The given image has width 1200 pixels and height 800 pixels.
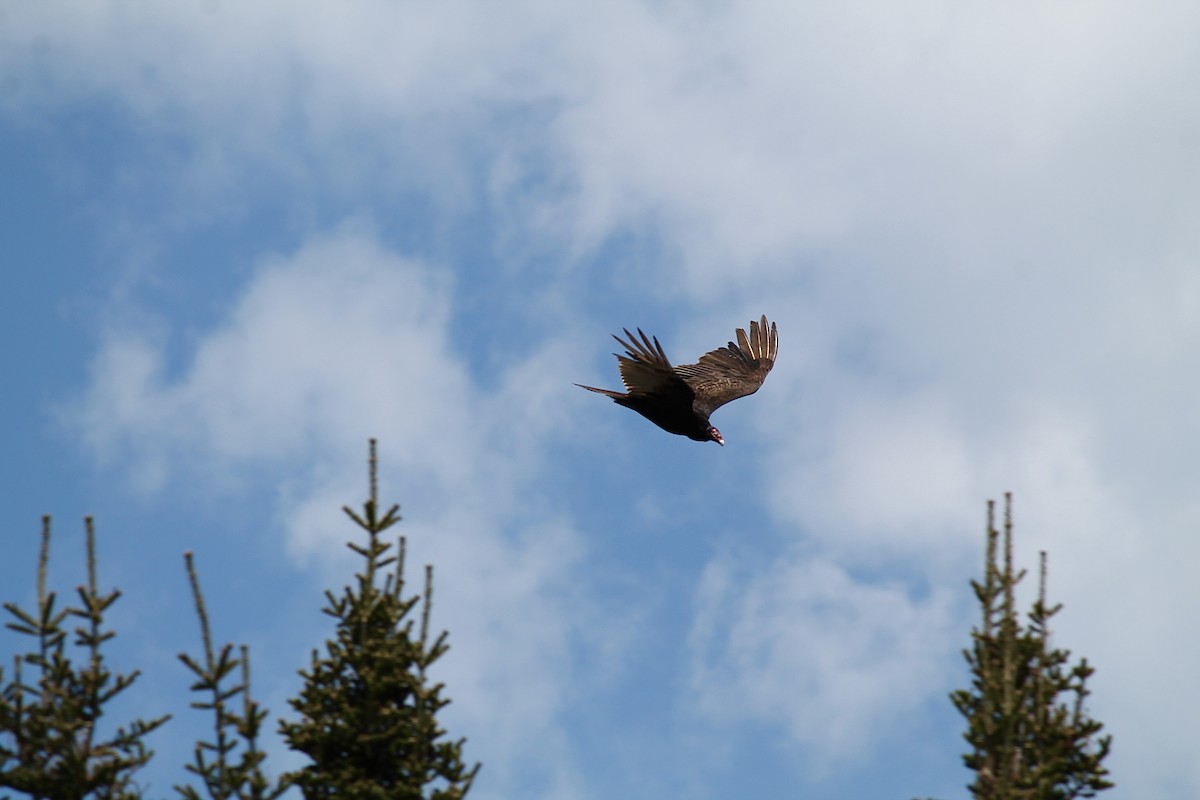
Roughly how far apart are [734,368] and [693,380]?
1.23 metres

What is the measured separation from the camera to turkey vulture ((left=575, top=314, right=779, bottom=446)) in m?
19.1

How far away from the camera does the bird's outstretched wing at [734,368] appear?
2359 centimetres

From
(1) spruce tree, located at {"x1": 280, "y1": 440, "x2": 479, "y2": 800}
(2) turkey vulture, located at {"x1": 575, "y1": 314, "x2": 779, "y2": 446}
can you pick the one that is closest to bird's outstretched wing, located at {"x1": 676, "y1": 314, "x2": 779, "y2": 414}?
(2) turkey vulture, located at {"x1": 575, "y1": 314, "x2": 779, "y2": 446}

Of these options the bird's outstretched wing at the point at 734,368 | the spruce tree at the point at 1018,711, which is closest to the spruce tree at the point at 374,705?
the spruce tree at the point at 1018,711

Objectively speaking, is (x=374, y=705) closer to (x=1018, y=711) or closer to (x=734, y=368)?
(x=1018, y=711)

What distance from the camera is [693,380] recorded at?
23.9 meters

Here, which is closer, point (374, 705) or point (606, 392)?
point (374, 705)

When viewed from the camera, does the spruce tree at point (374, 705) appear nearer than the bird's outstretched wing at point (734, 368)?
Yes

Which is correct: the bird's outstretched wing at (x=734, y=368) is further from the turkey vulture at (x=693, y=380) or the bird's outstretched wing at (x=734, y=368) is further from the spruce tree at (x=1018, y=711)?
the spruce tree at (x=1018, y=711)

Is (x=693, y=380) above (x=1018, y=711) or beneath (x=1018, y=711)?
above

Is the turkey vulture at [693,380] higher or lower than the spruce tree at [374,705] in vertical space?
higher

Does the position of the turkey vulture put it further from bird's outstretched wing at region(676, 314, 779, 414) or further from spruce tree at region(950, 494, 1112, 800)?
spruce tree at region(950, 494, 1112, 800)

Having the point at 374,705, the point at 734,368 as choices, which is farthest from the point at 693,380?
the point at 374,705

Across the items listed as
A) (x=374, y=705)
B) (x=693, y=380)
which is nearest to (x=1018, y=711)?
(x=374, y=705)
